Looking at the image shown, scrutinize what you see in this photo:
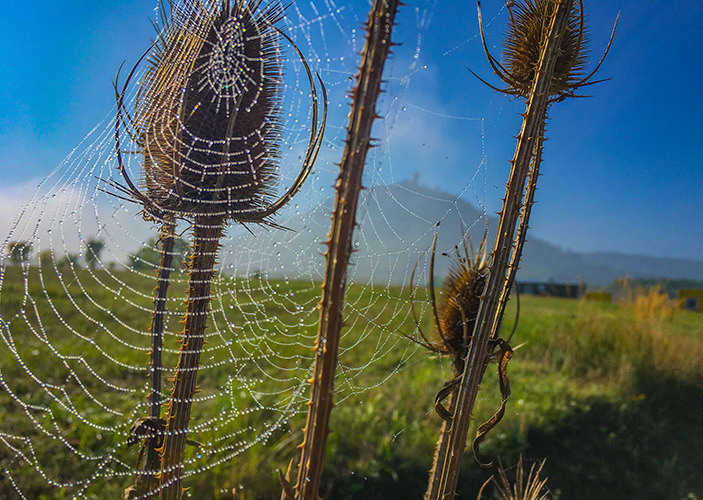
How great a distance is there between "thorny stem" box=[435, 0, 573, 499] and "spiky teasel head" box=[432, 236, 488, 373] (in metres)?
0.56

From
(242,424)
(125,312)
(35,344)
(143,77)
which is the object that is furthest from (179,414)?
(125,312)

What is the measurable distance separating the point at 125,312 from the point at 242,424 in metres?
4.16

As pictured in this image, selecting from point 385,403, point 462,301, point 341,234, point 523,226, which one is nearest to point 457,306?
point 462,301

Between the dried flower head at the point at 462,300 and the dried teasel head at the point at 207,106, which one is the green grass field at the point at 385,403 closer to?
the dried flower head at the point at 462,300

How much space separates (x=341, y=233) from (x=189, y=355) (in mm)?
727

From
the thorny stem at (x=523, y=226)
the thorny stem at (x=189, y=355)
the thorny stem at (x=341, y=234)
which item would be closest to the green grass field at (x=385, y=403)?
the thorny stem at (x=189, y=355)

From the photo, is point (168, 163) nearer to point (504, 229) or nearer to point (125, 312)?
A: point (504, 229)

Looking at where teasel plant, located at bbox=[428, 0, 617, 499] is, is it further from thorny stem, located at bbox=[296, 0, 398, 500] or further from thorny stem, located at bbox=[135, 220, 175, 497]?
thorny stem, located at bbox=[135, 220, 175, 497]

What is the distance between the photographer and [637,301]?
682cm

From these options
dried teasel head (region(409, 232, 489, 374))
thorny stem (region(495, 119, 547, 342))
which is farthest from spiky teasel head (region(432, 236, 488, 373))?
thorny stem (region(495, 119, 547, 342))

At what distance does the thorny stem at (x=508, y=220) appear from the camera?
753 millimetres

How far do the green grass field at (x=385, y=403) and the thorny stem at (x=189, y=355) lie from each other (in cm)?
35

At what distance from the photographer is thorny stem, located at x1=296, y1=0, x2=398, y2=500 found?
482mm

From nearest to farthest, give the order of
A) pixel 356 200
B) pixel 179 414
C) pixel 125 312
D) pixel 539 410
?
1. pixel 356 200
2. pixel 179 414
3. pixel 539 410
4. pixel 125 312
